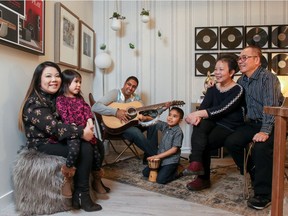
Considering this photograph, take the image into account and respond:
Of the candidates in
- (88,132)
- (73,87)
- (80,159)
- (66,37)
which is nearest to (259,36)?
(66,37)

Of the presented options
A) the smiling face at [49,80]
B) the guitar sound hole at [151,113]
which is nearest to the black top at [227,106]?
the guitar sound hole at [151,113]

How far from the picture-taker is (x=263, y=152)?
1.86m

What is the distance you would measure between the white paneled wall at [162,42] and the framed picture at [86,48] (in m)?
0.19

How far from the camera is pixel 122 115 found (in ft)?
9.46

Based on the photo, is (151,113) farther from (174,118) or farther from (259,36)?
(259,36)

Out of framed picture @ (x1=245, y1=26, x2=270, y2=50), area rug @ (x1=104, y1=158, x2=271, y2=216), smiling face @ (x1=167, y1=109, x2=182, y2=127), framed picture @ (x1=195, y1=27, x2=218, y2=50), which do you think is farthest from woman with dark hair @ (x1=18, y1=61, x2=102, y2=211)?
framed picture @ (x1=245, y1=26, x2=270, y2=50)

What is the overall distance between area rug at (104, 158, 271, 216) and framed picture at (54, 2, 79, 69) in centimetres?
124

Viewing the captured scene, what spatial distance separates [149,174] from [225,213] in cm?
89

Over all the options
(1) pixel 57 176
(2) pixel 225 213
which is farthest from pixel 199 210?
(1) pixel 57 176

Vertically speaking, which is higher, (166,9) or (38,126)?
(166,9)

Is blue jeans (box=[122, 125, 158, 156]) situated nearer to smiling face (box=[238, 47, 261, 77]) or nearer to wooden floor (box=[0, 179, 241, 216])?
wooden floor (box=[0, 179, 241, 216])

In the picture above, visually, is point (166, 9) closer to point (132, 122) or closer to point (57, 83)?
point (132, 122)

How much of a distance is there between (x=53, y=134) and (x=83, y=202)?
1.65ft

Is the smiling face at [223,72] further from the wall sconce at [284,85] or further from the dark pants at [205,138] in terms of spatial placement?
the wall sconce at [284,85]
